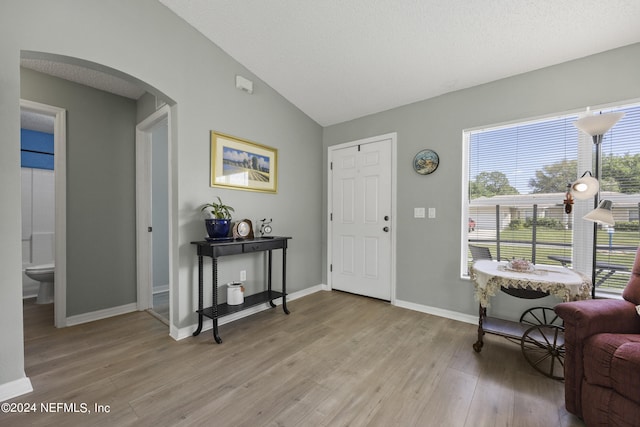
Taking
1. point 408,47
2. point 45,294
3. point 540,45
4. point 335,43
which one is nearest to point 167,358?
point 45,294

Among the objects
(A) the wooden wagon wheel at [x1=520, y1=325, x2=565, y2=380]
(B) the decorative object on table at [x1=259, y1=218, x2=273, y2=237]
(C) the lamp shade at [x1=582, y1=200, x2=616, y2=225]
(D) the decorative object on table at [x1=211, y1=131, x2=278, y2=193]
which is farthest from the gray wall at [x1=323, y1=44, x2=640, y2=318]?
(B) the decorative object on table at [x1=259, y1=218, x2=273, y2=237]

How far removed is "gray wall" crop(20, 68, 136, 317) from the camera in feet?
8.77

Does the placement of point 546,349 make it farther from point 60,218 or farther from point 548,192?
point 60,218

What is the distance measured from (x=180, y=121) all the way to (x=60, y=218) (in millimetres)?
1515

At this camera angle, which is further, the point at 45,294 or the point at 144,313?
the point at 45,294

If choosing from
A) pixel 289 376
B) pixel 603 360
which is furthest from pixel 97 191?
pixel 603 360

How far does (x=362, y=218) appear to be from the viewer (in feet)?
11.7

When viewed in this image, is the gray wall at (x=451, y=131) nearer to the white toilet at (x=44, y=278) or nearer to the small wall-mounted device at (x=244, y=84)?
the small wall-mounted device at (x=244, y=84)

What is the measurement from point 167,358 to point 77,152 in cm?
225

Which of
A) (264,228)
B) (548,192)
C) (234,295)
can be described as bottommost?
(234,295)

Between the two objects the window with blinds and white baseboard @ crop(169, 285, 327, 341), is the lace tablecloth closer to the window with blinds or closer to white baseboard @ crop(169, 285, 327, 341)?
the window with blinds

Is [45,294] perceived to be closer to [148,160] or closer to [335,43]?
[148,160]

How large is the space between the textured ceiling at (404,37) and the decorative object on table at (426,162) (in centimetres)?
64

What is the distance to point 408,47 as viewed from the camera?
2389 mm
